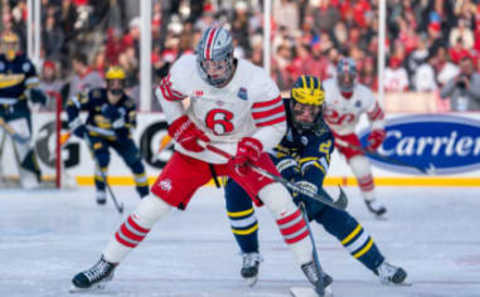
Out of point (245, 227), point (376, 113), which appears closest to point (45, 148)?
point (376, 113)

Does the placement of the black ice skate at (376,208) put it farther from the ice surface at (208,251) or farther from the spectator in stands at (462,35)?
the spectator in stands at (462,35)

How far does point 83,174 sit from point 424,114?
3.63 meters

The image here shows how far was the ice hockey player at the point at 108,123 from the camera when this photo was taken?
27.9 feet

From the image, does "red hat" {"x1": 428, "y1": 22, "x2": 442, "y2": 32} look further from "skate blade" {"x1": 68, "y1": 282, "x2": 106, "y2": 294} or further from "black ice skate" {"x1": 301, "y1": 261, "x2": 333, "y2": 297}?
"skate blade" {"x1": 68, "y1": 282, "x2": 106, "y2": 294}

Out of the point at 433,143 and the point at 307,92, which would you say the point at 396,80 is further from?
the point at 307,92

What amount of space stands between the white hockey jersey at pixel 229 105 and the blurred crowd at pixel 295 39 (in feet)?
20.0

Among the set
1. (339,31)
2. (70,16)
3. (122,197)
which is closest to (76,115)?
(122,197)

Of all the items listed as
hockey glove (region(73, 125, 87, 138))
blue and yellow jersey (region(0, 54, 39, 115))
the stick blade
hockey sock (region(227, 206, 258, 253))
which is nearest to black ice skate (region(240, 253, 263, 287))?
hockey sock (region(227, 206, 258, 253))

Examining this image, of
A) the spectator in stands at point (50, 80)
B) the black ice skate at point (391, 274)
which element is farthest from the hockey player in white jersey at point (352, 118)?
Result: the spectator in stands at point (50, 80)

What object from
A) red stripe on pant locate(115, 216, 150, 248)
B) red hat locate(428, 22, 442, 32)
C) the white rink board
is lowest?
the white rink board

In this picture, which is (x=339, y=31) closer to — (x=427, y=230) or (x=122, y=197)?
(x=122, y=197)

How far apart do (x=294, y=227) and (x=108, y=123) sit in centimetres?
427

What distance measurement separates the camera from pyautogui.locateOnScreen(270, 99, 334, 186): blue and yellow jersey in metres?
5.02

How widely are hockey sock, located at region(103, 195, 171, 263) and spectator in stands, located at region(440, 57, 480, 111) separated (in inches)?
261
